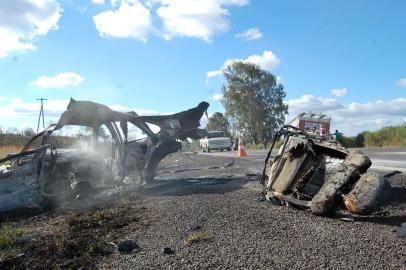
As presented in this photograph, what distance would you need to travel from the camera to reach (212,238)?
507 centimetres

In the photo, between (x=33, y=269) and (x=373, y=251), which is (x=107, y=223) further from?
(x=373, y=251)

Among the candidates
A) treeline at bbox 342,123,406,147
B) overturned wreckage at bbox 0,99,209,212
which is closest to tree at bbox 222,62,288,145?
treeline at bbox 342,123,406,147

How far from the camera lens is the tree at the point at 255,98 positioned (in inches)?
2315

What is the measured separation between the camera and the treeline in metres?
27.6

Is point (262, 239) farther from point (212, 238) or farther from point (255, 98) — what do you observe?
point (255, 98)

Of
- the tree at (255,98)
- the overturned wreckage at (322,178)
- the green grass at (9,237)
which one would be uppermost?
the tree at (255,98)

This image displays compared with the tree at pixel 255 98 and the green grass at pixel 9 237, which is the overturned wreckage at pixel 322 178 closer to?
the green grass at pixel 9 237

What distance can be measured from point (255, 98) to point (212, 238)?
54.4 m

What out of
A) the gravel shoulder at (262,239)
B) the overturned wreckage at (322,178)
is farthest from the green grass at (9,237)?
the overturned wreckage at (322,178)

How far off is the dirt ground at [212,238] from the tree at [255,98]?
51.2 meters

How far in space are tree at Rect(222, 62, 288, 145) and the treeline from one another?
27.1 m

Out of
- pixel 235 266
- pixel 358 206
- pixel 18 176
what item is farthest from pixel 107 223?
pixel 358 206

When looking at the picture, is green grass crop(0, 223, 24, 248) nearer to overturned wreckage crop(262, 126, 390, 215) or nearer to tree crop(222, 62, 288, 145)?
overturned wreckage crop(262, 126, 390, 215)

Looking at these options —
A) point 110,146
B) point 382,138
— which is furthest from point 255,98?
point 110,146
